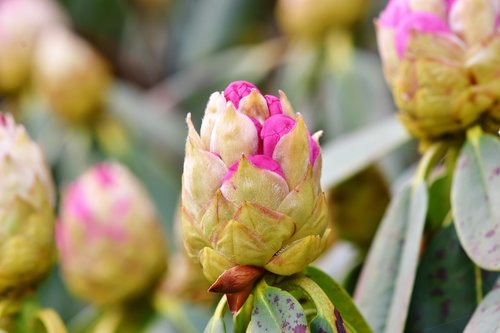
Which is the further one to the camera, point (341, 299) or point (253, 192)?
Answer: point (341, 299)

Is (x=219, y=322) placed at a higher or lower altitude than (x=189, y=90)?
higher

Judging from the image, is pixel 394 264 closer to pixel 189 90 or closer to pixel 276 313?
pixel 276 313

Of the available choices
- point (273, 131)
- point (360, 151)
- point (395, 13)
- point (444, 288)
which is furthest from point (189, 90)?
point (273, 131)

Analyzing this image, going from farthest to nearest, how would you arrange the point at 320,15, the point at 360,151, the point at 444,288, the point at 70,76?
the point at 70,76, the point at 320,15, the point at 360,151, the point at 444,288

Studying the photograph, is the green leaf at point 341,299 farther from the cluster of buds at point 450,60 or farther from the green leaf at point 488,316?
the cluster of buds at point 450,60

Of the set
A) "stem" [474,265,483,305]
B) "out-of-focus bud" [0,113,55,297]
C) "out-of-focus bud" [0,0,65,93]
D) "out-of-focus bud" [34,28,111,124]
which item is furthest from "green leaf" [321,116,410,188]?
"out-of-focus bud" [0,0,65,93]

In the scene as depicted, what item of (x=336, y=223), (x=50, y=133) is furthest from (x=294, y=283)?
(x=50, y=133)

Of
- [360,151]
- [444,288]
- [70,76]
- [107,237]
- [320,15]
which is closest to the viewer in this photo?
[444,288]
